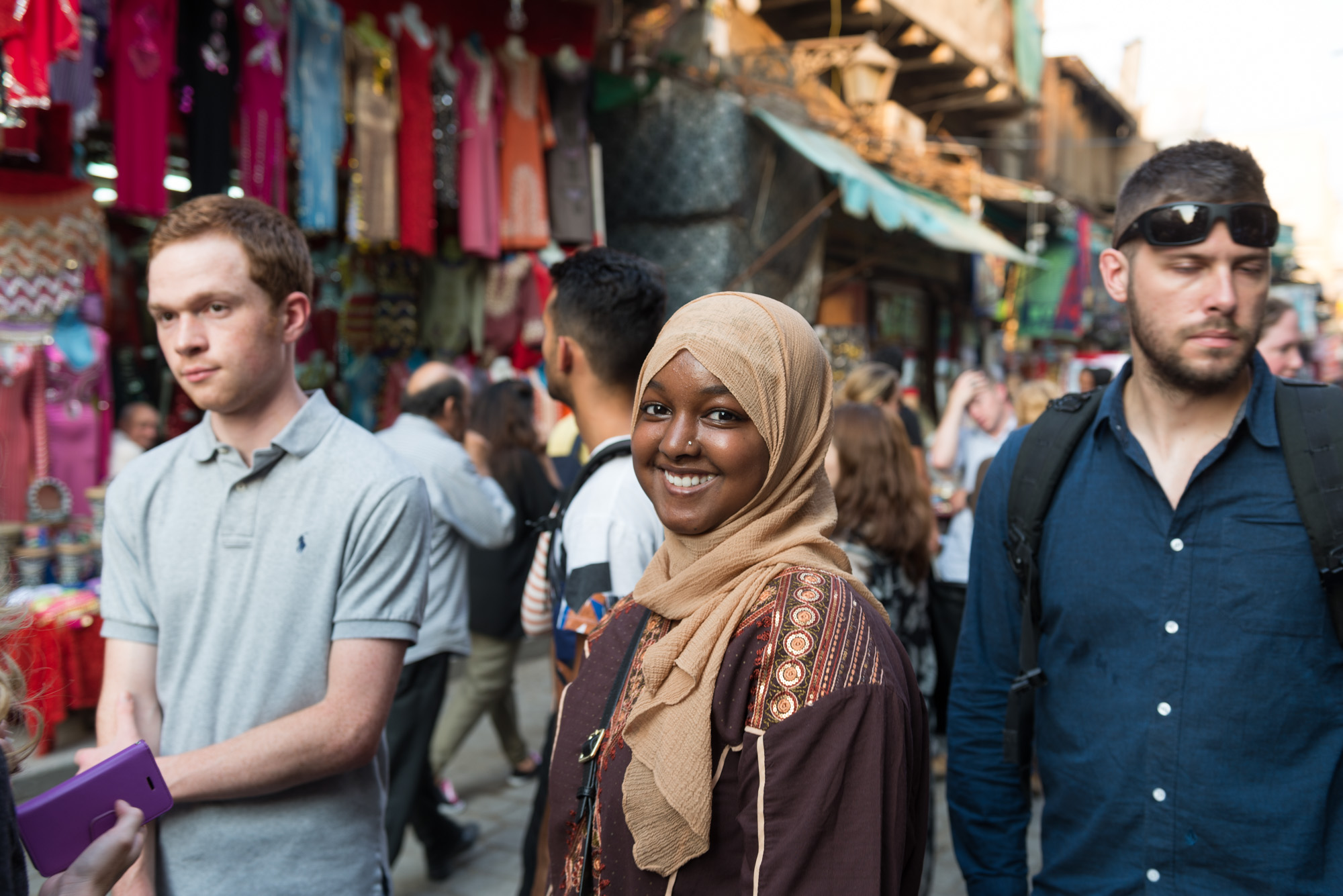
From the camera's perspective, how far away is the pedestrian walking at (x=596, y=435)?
2.26 m

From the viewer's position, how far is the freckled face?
1448 millimetres

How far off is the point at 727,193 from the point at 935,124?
833 cm

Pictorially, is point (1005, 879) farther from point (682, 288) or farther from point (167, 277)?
point (682, 288)

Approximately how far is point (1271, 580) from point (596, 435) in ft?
5.14

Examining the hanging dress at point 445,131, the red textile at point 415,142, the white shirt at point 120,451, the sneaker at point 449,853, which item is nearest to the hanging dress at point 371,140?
the red textile at point 415,142

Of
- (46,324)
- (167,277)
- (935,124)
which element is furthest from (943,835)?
(935,124)

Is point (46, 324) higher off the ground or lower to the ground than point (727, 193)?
lower

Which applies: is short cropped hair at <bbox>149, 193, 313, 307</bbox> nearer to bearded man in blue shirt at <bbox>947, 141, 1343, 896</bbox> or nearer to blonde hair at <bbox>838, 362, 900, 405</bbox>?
bearded man in blue shirt at <bbox>947, 141, 1343, 896</bbox>

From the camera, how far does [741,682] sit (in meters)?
1.34

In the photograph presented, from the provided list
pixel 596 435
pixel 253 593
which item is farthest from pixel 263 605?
pixel 596 435

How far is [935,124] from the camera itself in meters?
15.1

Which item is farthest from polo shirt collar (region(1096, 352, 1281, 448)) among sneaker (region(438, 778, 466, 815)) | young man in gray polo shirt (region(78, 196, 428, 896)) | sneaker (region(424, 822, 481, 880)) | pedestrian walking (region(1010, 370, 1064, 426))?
sneaker (region(438, 778, 466, 815))

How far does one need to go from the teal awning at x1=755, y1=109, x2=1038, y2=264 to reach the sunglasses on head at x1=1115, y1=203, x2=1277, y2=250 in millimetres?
5964

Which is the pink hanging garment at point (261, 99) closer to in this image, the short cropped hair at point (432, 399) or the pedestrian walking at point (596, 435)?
the short cropped hair at point (432, 399)
